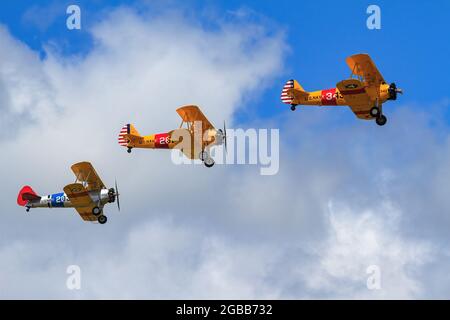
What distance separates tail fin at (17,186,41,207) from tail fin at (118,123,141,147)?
20.8ft

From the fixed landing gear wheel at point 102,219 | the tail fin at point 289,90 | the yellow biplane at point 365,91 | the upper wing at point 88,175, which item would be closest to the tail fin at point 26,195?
the upper wing at point 88,175

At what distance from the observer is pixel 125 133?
7262 centimetres

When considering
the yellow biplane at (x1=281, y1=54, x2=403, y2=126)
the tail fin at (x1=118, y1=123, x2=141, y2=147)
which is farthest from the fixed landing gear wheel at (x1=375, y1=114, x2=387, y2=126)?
the tail fin at (x1=118, y1=123, x2=141, y2=147)

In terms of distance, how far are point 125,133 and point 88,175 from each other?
172 inches

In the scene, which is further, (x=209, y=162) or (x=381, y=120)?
(x=209, y=162)

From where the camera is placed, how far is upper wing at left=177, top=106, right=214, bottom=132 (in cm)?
6844

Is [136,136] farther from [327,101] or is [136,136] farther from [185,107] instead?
[327,101]

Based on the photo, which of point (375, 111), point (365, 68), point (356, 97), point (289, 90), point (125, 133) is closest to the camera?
point (365, 68)

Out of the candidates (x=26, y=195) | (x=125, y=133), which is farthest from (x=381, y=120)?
(x=26, y=195)

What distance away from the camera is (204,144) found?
69.6 meters

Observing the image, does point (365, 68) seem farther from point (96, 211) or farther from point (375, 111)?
point (96, 211)

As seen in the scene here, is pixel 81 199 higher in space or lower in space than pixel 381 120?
lower

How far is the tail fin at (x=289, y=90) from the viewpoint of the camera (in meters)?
68.8
